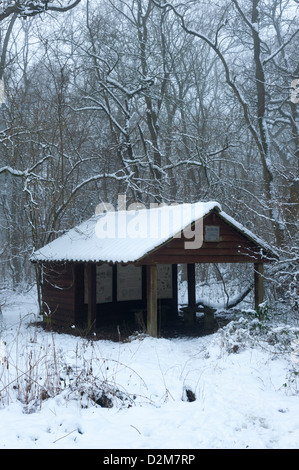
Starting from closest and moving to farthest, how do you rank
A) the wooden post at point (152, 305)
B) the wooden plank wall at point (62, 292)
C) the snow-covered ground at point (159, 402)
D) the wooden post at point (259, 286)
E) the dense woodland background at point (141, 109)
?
the snow-covered ground at point (159, 402), the wooden post at point (152, 305), the wooden post at point (259, 286), the wooden plank wall at point (62, 292), the dense woodland background at point (141, 109)

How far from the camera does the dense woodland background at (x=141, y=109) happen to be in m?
16.0

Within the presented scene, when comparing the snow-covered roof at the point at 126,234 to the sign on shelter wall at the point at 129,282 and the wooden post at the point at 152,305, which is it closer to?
the wooden post at the point at 152,305

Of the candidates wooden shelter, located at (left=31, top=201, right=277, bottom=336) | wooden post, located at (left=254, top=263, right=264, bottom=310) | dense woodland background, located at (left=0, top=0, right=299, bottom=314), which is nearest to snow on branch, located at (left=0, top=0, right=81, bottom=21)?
dense woodland background, located at (left=0, top=0, right=299, bottom=314)

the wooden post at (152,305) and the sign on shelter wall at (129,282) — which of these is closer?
the wooden post at (152,305)

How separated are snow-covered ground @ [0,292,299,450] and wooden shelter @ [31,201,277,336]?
2932 millimetres

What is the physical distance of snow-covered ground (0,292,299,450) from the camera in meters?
5.11

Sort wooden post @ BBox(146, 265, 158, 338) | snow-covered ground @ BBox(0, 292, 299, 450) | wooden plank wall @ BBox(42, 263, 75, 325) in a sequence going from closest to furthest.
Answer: snow-covered ground @ BBox(0, 292, 299, 450), wooden post @ BBox(146, 265, 158, 338), wooden plank wall @ BBox(42, 263, 75, 325)

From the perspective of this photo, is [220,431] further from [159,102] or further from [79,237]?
[159,102]

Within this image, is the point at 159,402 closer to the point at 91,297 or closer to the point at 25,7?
the point at 91,297

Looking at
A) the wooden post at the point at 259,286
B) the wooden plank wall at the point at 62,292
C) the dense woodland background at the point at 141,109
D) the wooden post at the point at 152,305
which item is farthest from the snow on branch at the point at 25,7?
the wooden post at the point at 259,286

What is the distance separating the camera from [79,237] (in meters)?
14.4

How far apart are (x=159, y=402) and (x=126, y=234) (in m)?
6.80

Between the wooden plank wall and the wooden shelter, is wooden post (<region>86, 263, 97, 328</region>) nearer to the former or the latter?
the wooden shelter

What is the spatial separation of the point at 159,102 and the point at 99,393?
1651cm
